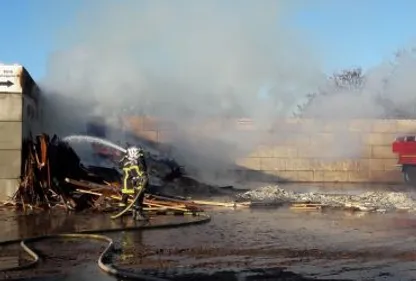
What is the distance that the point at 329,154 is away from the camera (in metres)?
23.8

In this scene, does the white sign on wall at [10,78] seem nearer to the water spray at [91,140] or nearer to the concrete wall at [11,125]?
the concrete wall at [11,125]

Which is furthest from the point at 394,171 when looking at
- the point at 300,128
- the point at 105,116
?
the point at 105,116

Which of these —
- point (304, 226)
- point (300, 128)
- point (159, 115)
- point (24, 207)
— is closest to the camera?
point (304, 226)

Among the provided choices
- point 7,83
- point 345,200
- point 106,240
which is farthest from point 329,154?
point 106,240

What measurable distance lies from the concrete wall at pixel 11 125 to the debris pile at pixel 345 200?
17.8 ft

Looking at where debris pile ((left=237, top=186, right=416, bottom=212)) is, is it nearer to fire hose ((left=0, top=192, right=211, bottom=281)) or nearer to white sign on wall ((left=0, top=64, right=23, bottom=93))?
fire hose ((left=0, top=192, right=211, bottom=281))

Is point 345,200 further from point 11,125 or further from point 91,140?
point 11,125

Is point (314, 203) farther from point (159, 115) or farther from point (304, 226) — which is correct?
point (159, 115)

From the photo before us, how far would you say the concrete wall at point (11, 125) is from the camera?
507 inches

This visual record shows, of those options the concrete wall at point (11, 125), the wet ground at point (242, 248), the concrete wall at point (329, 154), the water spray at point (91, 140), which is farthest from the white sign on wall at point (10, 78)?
the concrete wall at point (329, 154)

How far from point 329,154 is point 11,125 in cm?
1418

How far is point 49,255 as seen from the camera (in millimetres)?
7242

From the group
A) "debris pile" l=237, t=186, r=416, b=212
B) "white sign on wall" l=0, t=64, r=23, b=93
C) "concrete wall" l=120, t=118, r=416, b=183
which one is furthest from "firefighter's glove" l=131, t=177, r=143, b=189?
"concrete wall" l=120, t=118, r=416, b=183

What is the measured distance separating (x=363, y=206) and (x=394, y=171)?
11212mm
